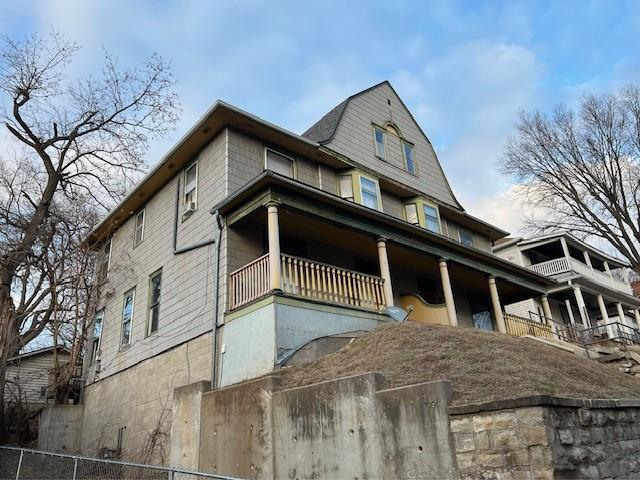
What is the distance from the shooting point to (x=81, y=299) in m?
17.5

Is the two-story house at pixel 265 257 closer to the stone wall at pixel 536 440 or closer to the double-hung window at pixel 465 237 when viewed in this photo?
the double-hung window at pixel 465 237

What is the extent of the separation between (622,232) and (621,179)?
2.23 metres

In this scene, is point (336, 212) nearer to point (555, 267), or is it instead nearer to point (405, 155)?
point (405, 155)

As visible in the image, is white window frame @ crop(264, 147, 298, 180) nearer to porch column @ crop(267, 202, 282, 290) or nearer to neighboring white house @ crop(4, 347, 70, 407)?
porch column @ crop(267, 202, 282, 290)

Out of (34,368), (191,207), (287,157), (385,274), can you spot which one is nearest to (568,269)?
(385,274)

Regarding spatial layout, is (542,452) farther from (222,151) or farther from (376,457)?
(222,151)

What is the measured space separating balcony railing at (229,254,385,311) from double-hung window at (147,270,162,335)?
3.95m

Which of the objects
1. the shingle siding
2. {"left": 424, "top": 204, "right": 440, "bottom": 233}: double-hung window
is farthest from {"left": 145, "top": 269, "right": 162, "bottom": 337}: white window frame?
{"left": 424, "top": 204, "right": 440, "bottom": 233}: double-hung window

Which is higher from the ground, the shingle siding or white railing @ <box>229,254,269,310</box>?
the shingle siding

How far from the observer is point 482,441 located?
518cm

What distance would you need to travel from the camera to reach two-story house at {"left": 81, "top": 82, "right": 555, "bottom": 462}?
10.1 metres

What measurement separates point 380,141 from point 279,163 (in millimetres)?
5129

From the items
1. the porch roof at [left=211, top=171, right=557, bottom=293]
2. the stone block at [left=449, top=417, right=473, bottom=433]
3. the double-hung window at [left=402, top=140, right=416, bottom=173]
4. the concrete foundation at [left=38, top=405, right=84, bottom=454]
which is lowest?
the stone block at [left=449, top=417, right=473, bottom=433]

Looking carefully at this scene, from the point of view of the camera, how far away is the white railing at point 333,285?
995cm
